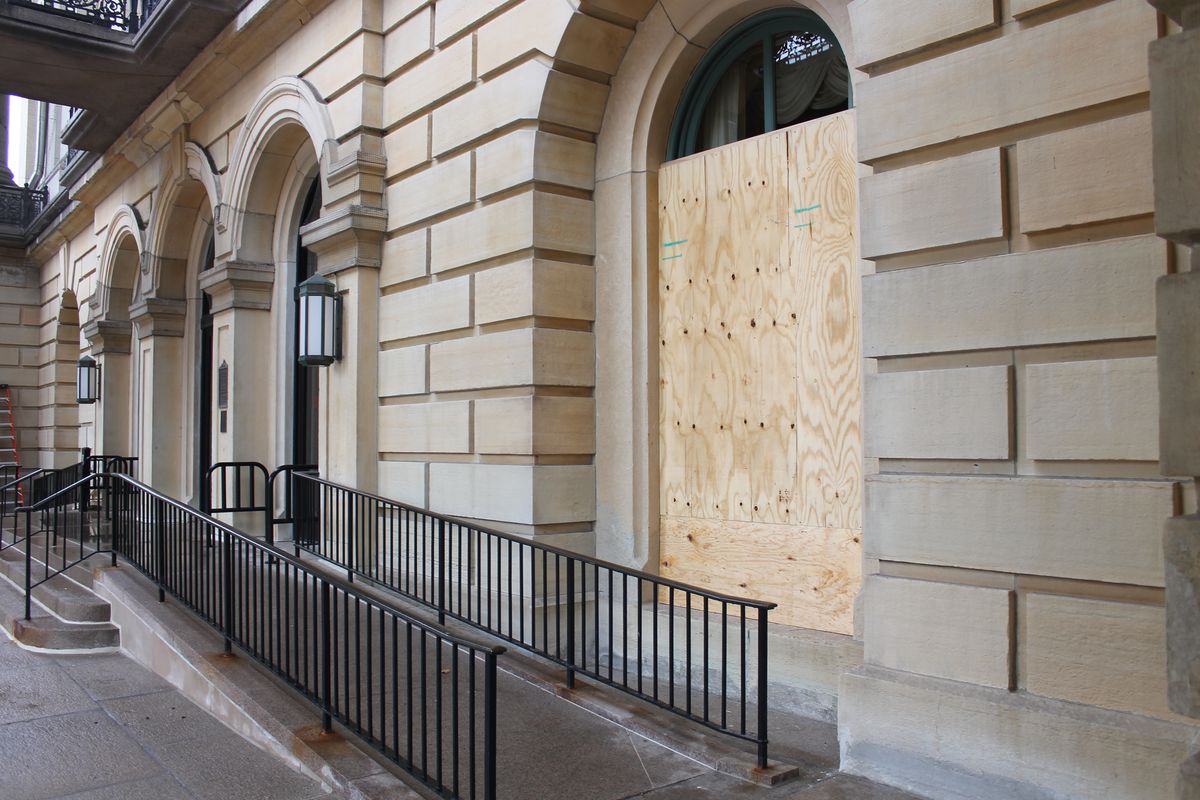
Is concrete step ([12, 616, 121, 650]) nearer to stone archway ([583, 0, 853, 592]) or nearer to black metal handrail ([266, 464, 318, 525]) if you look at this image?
black metal handrail ([266, 464, 318, 525])

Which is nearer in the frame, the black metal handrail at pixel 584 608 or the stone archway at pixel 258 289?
the black metal handrail at pixel 584 608

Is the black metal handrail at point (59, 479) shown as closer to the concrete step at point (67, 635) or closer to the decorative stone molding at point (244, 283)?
the decorative stone molding at point (244, 283)

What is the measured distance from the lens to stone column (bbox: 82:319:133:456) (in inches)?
723

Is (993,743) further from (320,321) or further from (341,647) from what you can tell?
(320,321)

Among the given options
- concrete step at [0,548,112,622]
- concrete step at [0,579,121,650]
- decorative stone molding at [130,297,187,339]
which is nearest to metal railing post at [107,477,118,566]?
concrete step at [0,548,112,622]

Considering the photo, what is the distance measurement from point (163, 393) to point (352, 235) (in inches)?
316

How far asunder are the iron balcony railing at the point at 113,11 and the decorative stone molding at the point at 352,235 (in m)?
6.28

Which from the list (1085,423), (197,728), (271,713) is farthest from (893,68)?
(197,728)

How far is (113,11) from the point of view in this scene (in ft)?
46.3

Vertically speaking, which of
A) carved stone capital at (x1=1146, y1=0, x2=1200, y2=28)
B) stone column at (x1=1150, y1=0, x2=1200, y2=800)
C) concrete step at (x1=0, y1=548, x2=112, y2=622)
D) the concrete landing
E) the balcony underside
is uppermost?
the balcony underside

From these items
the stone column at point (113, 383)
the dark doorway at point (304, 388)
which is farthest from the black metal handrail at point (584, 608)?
the stone column at point (113, 383)

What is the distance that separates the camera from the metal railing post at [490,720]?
12.9ft

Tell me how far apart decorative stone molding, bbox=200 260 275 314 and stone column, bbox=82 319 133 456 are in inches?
267

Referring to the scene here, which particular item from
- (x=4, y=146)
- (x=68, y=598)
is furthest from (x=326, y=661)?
(x=4, y=146)
